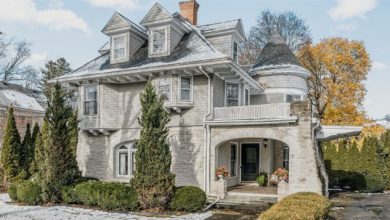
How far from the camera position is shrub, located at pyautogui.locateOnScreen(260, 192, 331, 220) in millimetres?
7844

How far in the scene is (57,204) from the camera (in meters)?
14.7

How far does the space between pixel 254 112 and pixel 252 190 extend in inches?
147

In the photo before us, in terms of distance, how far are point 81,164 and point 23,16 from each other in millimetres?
8541

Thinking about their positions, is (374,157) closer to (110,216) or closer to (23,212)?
(110,216)

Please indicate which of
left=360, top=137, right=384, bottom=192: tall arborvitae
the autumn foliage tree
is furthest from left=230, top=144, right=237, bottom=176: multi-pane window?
the autumn foliage tree

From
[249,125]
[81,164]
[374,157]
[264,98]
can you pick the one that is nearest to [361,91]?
[374,157]

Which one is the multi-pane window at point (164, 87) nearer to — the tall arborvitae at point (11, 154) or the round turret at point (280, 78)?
the round turret at point (280, 78)

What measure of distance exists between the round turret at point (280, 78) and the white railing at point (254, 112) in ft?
21.2

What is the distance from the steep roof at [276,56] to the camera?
2167cm

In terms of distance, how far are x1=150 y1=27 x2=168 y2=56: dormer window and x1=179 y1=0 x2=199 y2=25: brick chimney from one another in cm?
350

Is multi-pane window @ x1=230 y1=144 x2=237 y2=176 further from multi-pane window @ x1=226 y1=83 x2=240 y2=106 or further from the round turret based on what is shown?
the round turret

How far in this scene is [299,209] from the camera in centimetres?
858

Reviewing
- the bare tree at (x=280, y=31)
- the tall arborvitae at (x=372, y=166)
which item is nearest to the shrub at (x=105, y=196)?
the tall arborvitae at (x=372, y=166)

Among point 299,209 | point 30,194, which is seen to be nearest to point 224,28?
point 299,209
